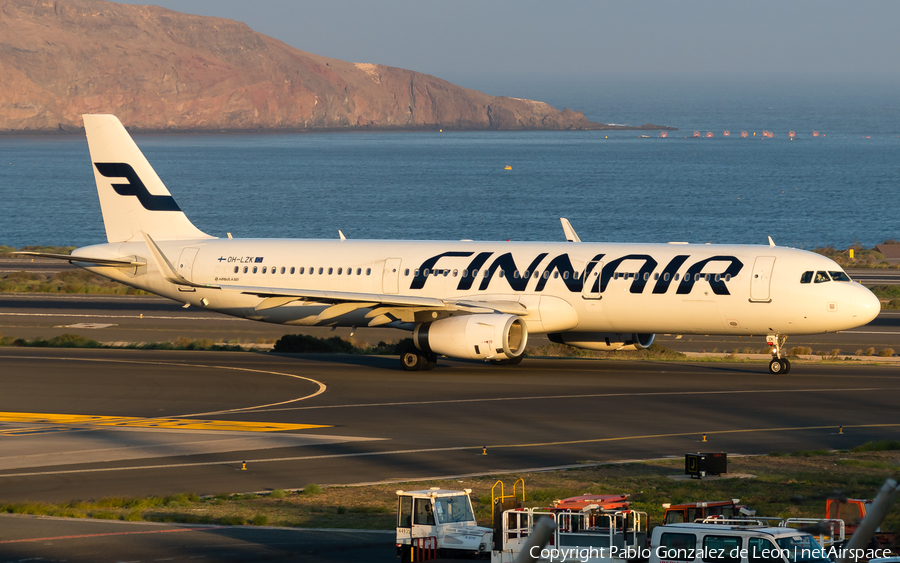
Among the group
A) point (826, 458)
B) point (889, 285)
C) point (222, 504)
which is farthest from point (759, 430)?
point (889, 285)

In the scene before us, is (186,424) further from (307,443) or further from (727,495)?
(727,495)

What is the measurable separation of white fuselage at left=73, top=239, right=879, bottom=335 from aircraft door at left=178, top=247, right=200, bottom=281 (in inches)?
2.1

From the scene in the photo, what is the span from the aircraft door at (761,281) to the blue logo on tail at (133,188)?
993 inches

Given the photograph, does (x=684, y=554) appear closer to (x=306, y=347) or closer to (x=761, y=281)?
(x=761, y=281)

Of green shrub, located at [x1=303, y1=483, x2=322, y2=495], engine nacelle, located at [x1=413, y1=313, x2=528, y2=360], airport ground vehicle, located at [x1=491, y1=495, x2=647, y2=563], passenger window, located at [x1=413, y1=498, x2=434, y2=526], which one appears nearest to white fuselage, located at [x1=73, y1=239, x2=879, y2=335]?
engine nacelle, located at [x1=413, y1=313, x2=528, y2=360]

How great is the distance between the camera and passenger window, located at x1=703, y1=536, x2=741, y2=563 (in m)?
14.1

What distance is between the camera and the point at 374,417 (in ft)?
110

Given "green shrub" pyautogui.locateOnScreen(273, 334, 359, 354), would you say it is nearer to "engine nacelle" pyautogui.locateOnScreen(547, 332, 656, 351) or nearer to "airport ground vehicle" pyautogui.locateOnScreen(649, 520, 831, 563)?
"engine nacelle" pyautogui.locateOnScreen(547, 332, 656, 351)

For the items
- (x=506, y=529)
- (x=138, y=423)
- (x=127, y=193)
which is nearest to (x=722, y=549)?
(x=506, y=529)

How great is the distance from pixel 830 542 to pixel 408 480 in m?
11.3

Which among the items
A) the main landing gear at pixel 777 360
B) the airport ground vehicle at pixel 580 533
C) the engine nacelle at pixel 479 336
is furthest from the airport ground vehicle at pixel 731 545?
the main landing gear at pixel 777 360

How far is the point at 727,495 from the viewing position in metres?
22.7

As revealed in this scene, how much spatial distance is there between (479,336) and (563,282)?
407 cm

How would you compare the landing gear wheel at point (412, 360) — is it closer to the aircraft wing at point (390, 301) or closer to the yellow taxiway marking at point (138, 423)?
the aircraft wing at point (390, 301)
